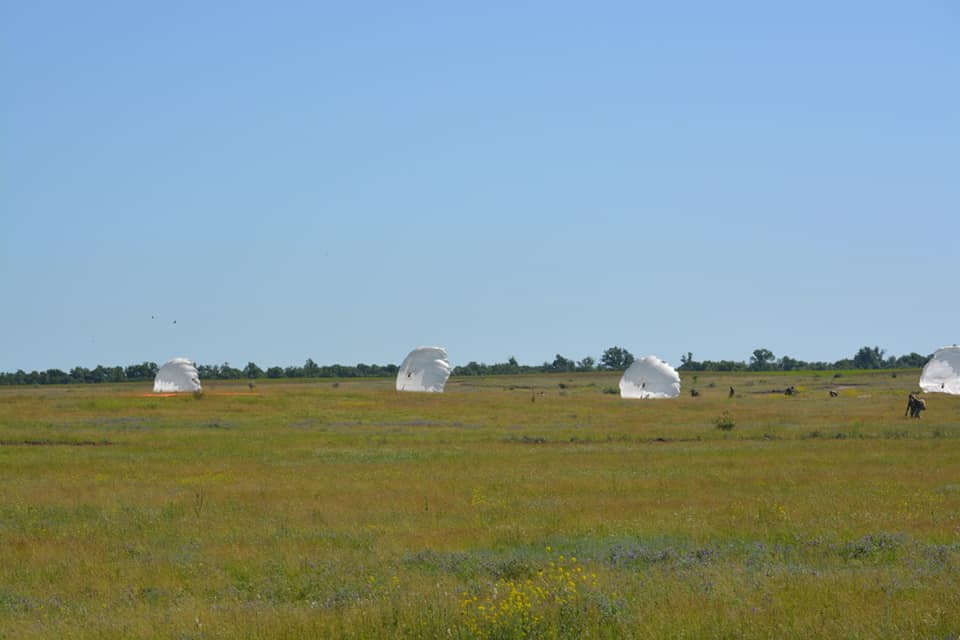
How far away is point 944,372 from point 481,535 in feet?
248

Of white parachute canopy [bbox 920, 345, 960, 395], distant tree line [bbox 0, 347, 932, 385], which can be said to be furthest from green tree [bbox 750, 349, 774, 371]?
white parachute canopy [bbox 920, 345, 960, 395]

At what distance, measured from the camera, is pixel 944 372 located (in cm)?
8356

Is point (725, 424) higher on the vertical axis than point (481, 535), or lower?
higher

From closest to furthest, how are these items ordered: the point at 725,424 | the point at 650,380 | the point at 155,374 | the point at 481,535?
the point at 481,535, the point at 725,424, the point at 650,380, the point at 155,374

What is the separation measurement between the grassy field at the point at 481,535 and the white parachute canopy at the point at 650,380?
40407 mm

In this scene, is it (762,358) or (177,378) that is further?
(762,358)

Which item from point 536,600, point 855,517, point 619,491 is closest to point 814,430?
point 619,491

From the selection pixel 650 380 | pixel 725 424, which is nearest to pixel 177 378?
pixel 650 380

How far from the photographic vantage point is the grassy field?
10.9 meters

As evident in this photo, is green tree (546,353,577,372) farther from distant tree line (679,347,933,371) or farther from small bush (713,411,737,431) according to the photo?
small bush (713,411,737,431)

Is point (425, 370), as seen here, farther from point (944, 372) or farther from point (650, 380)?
point (944, 372)

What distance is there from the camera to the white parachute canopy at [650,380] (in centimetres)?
8219

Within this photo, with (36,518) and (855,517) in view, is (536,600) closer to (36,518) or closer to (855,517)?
(855,517)

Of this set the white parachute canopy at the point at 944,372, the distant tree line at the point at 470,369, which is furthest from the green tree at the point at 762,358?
the white parachute canopy at the point at 944,372
